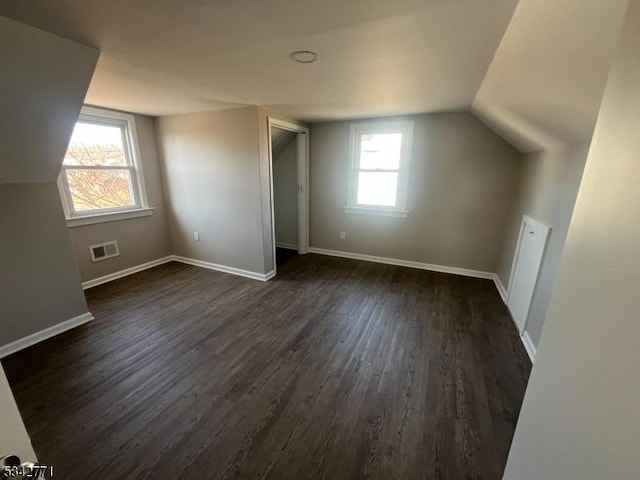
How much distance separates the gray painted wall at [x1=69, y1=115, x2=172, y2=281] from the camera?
10.5 ft

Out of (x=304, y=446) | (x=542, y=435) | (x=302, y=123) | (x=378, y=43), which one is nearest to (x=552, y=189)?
(x=378, y=43)

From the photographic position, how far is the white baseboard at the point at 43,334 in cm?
209

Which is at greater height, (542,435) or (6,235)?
(6,235)

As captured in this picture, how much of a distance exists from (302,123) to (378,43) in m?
2.64

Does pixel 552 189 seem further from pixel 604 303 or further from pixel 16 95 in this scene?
pixel 16 95

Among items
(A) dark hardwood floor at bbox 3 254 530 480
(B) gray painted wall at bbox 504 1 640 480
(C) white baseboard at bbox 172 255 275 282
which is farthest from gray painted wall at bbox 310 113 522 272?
(B) gray painted wall at bbox 504 1 640 480

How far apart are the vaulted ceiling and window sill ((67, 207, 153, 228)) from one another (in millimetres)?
1573

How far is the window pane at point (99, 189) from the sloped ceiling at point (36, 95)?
1.31m

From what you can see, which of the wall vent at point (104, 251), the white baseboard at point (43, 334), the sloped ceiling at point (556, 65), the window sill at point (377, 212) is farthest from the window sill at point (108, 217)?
the sloped ceiling at point (556, 65)

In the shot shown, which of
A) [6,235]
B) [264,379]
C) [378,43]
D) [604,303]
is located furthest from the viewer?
[6,235]

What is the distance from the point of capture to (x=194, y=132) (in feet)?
11.3

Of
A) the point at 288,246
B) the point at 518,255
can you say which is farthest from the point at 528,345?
the point at 288,246

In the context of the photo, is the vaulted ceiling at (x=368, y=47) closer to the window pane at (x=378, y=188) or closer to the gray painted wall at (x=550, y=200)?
the gray painted wall at (x=550, y=200)

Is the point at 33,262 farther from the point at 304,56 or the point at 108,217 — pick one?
the point at 304,56
